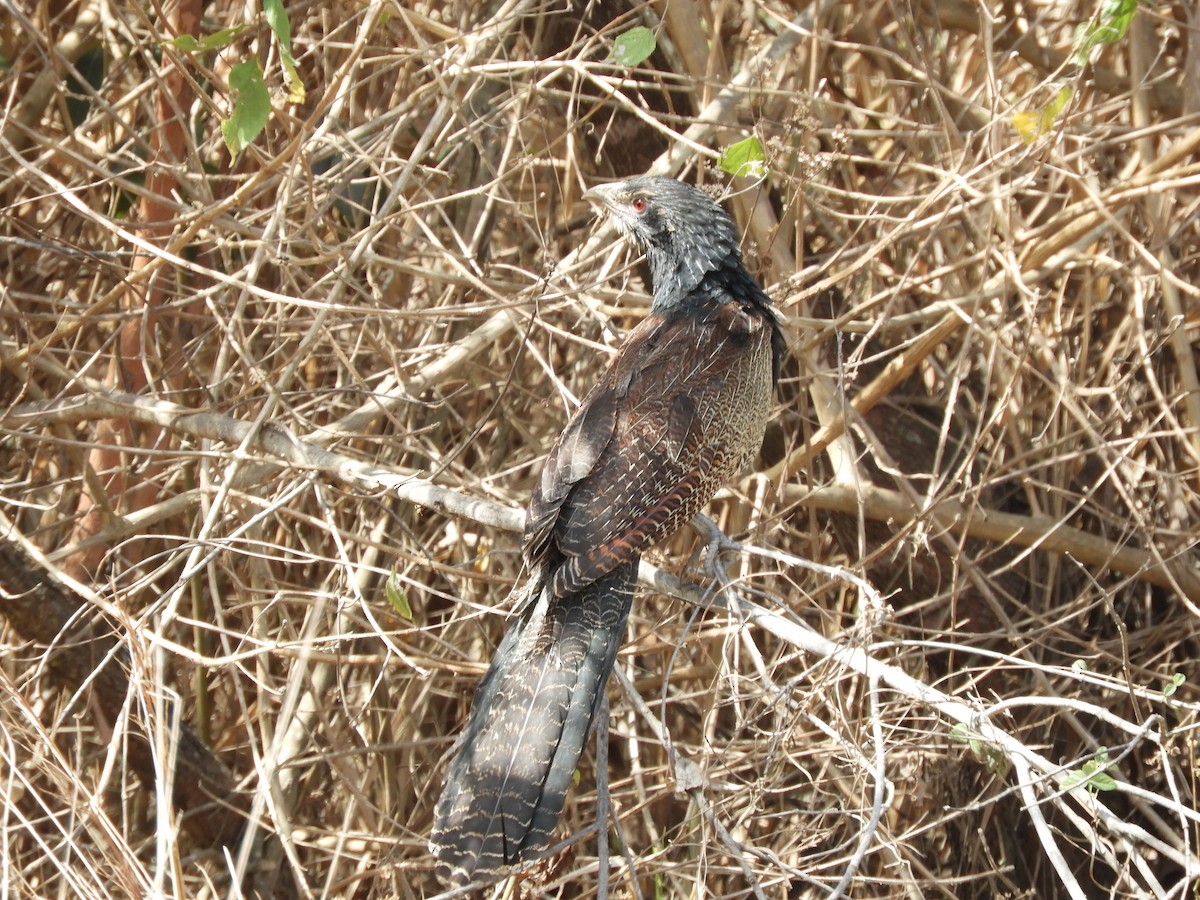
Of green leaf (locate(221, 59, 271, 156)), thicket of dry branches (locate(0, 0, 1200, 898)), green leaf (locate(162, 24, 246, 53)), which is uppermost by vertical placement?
green leaf (locate(162, 24, 246, 53))

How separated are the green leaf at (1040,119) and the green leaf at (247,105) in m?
2.11

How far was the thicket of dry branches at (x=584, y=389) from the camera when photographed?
156 inches

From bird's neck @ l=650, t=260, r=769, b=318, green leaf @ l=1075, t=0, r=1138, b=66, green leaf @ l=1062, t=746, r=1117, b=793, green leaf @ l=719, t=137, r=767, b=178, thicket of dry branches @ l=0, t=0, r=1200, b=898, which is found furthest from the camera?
bird's neck @ l=650, t=260, r=769, b=318

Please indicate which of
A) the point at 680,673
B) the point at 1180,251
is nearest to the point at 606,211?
the point at 680,673

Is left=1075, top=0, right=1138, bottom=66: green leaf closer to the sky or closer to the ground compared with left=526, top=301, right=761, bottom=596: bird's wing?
closer to the sky

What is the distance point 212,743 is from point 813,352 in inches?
111

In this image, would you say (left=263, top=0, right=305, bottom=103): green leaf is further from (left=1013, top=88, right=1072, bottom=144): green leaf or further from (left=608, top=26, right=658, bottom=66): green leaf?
(left=1013, top=88, right=1072, bottom=144): green leaf

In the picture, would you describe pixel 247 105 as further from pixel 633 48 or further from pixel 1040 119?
pixel 1040 119

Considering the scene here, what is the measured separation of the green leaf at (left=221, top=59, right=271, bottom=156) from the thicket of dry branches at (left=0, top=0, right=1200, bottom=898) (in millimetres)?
626

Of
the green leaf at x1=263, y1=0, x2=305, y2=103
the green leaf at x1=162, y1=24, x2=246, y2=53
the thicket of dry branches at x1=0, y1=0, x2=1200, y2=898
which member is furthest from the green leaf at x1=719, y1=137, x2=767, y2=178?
the green leaf at x1=162, y1=24, x2=246, y2=53

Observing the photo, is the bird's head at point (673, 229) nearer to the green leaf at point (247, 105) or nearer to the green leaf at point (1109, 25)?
the green leaf at point (1109, 25)

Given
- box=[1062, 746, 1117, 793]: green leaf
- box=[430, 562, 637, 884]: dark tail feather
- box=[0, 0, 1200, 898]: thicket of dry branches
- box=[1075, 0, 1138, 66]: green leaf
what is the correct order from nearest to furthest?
box=[1062, 746, 1117, 793]: green leaf
box=[430, 562, 637, 884]: dark tail feather
box=[1075, 0, 1138, 66]: green leaf
box=[0, 0, 1200, 898]: thicket of dry branches

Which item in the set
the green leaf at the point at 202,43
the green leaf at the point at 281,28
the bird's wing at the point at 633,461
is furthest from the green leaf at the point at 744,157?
the green leaf at the point at 202,43

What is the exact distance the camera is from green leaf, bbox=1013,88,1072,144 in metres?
3.45
